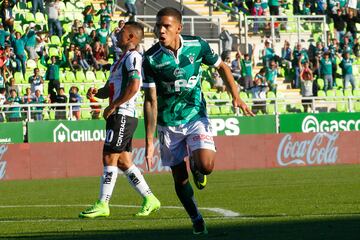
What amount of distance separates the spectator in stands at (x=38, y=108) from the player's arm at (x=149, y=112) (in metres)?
19.4

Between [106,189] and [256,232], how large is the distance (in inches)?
153

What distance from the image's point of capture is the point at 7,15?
3481 centimetres

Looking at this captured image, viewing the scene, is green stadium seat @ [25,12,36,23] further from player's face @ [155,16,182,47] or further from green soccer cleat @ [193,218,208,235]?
green soccer cleat @ [193,218,208,235]

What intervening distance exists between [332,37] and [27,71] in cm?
1521

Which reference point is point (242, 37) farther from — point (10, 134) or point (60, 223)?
point (60, 223)

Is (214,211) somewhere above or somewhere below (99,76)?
below

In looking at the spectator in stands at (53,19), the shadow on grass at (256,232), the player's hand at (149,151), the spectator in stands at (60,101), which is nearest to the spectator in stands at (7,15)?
the spectator in stands at (53,19)

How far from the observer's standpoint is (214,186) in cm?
2220

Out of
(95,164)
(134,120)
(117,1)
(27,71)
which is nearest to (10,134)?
(95,164)

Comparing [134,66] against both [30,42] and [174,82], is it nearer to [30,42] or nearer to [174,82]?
[174,82]

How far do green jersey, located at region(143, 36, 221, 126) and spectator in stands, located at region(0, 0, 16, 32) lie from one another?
2395 centimetres

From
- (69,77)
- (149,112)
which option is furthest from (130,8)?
(149,112)

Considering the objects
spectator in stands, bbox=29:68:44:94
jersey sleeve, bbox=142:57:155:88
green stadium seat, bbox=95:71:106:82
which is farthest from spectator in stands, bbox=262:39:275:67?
jersey sleeve, bbox=142:57:155:88

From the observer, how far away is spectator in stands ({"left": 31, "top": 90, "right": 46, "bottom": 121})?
1202 inches
